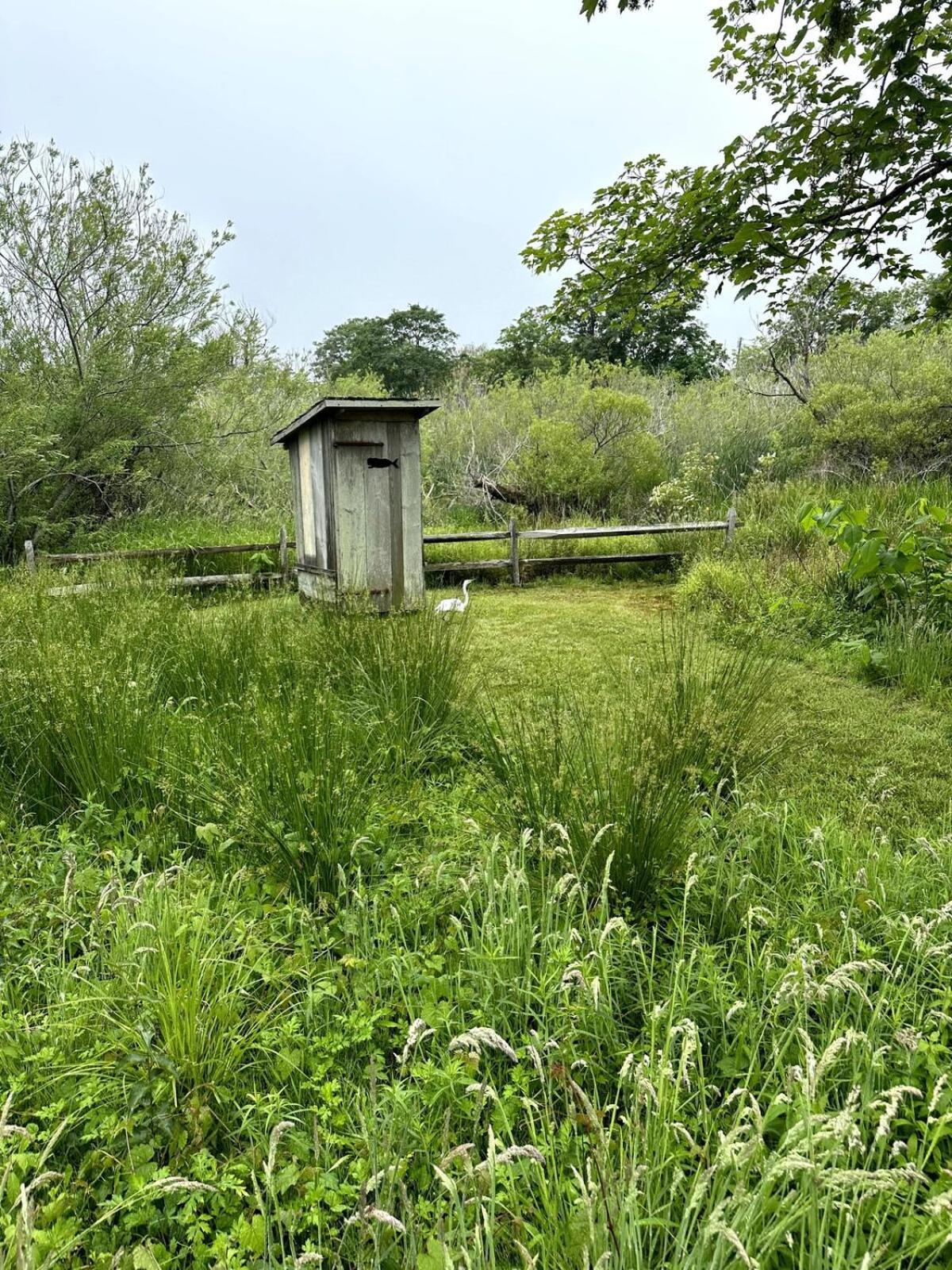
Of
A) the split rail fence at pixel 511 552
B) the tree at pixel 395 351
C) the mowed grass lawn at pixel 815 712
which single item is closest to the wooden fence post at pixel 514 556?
the split rail fence at pixel 511 552

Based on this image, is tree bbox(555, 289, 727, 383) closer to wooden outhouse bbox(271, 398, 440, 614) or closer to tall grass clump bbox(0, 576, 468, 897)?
wooden outhouse bbox(271, 398, 440, 614)

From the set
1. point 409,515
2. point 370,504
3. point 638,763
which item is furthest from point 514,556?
point 638,763

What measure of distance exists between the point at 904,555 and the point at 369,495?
493cm

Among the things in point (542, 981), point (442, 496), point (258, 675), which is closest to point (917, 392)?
point (442, 496)

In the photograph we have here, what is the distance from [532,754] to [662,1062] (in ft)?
5.15

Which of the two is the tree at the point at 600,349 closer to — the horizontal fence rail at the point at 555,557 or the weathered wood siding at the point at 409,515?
the horizontal fence rail at the point at 555,557

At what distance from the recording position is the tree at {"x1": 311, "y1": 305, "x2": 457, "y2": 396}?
41594 mm

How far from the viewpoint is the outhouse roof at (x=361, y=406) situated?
7.43m

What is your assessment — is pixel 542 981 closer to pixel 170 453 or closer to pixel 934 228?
pixel 934 228

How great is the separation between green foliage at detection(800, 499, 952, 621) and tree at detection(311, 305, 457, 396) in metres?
35.6

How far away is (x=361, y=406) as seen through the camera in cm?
754

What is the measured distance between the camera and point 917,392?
15164 mm

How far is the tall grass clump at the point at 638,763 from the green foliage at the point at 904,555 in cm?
253

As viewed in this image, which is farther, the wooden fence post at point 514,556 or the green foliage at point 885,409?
the green foliage at point 885,409
